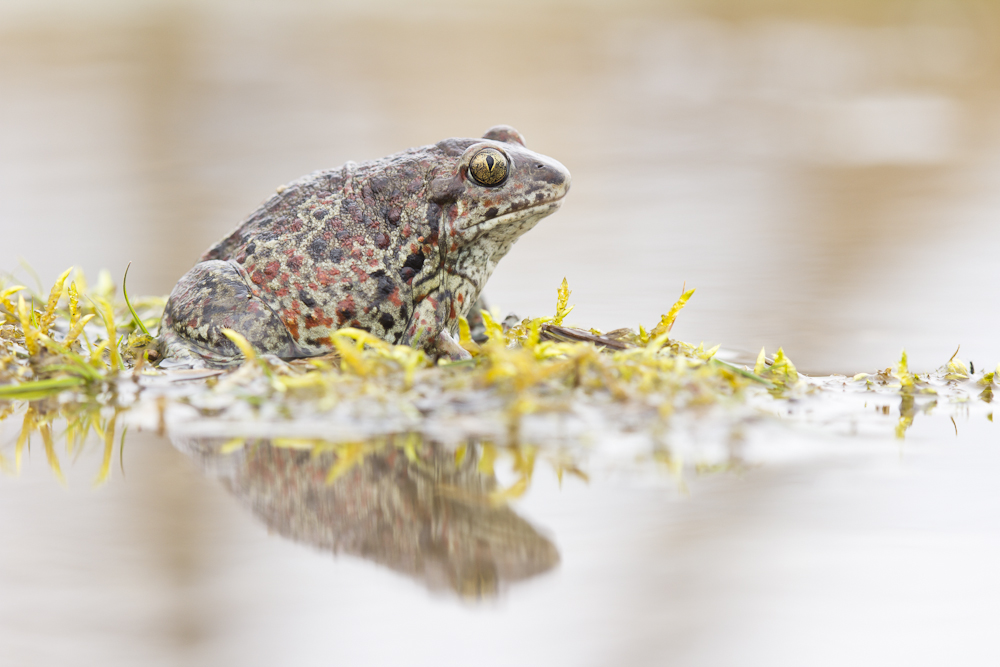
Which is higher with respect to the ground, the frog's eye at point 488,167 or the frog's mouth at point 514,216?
the frog's eye at point 488,167

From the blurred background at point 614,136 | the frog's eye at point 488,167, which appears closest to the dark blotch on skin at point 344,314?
the frog's eye at point 488,167

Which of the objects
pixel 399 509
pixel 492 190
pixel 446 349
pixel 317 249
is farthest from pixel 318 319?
pixel 399 509

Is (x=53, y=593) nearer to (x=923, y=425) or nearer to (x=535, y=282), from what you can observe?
(x=923, y=425)

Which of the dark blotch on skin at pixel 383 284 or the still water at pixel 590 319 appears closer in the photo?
the still water at pixel 590 319

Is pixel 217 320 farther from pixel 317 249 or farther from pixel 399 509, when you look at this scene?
pixel 399 509

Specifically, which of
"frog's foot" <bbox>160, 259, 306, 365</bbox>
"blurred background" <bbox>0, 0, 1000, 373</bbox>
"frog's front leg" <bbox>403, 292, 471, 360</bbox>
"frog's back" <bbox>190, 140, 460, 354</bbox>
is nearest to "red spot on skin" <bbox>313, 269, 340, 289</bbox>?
"frog's back" <bbox>190, 140, 460, 354</bbox>

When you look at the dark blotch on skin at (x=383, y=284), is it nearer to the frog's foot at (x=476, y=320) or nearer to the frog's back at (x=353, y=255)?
the frog's back at (x=353, y=255)

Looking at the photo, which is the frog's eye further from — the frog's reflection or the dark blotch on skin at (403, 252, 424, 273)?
the frog's reflection
